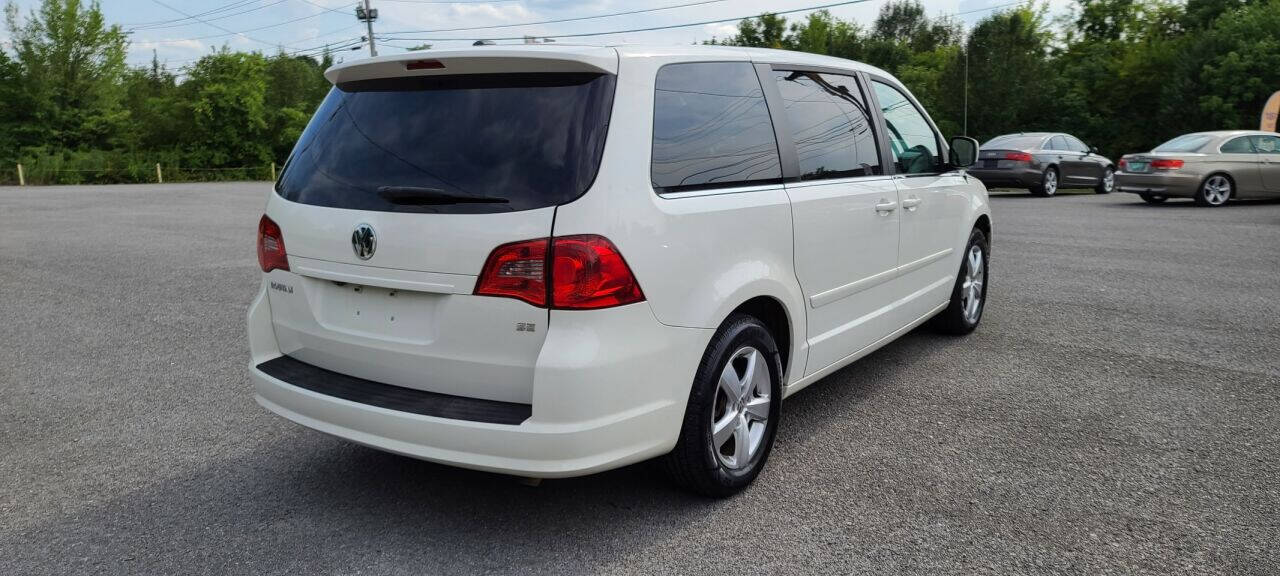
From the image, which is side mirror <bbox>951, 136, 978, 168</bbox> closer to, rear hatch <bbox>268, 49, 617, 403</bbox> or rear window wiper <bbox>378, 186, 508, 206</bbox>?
rear hatch <bbox>268, 49, 617, 403</bbox>

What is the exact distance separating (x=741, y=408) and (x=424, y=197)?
1.42 m

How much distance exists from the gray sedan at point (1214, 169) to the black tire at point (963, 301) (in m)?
12.6

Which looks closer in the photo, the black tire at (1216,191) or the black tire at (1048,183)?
the black tire at (1216,191)

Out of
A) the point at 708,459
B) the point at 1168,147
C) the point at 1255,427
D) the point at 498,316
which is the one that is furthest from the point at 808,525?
the point at 1168,147

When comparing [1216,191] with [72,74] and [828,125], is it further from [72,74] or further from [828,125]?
[72,74]

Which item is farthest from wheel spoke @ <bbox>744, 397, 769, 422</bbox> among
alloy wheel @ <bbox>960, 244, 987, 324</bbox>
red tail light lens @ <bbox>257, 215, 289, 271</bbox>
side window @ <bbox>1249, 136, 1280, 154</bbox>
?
side window @ <bbox>1249, 136, 1280, 154</bbox>

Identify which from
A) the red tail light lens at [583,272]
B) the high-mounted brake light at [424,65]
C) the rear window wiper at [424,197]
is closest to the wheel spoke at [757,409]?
the red tail light lens at [583,272]

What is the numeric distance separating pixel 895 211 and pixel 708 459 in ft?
6.36

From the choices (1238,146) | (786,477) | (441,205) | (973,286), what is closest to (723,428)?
(786,477)

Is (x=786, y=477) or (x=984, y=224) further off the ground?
(x=984, y=224)

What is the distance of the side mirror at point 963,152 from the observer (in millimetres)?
5477

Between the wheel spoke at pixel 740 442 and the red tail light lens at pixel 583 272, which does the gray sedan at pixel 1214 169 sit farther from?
the red tail light lens at pixel 583 272

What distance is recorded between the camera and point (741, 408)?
11.6ft

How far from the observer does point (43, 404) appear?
483 cm
